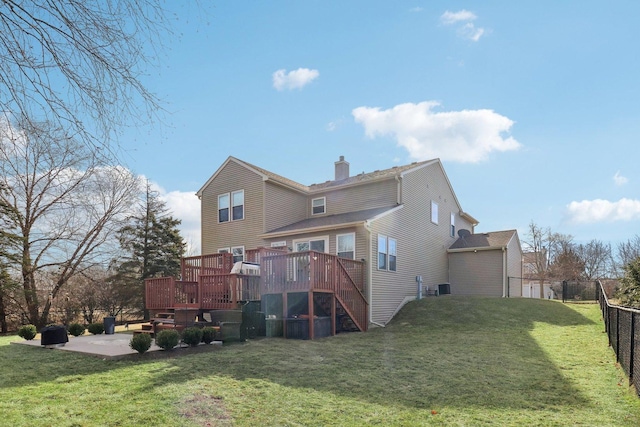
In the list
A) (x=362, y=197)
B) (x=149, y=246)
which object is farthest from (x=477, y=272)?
A: (x=149, y=246)

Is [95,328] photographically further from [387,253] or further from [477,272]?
[477,272]

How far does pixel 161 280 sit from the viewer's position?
13.0 metres

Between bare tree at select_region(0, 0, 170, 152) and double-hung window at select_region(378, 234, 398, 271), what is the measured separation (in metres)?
12.2

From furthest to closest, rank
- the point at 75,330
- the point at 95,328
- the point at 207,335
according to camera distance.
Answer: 1. the point at 95,328
2. the point at 75,330
3. the point at 207,335

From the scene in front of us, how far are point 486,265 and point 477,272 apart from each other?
536mm

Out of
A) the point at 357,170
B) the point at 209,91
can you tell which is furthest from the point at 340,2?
the point at 357,170

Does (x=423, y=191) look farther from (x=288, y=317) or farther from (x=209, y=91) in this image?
(x=209, y=91)

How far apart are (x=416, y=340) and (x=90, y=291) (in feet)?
61.3

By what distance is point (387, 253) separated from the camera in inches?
619

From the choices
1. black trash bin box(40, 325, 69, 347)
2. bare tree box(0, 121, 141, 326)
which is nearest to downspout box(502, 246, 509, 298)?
black trash bin box(40, 325, 69, 347)

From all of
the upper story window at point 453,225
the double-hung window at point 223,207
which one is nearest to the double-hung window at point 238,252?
the double-hung window at point 223,207

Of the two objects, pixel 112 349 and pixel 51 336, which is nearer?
pixel 112 349

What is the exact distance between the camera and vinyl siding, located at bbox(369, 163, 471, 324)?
15242mm

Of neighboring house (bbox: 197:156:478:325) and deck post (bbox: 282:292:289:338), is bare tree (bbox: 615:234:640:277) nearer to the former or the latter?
neighboring house (bbox: 197:156:478:325)
